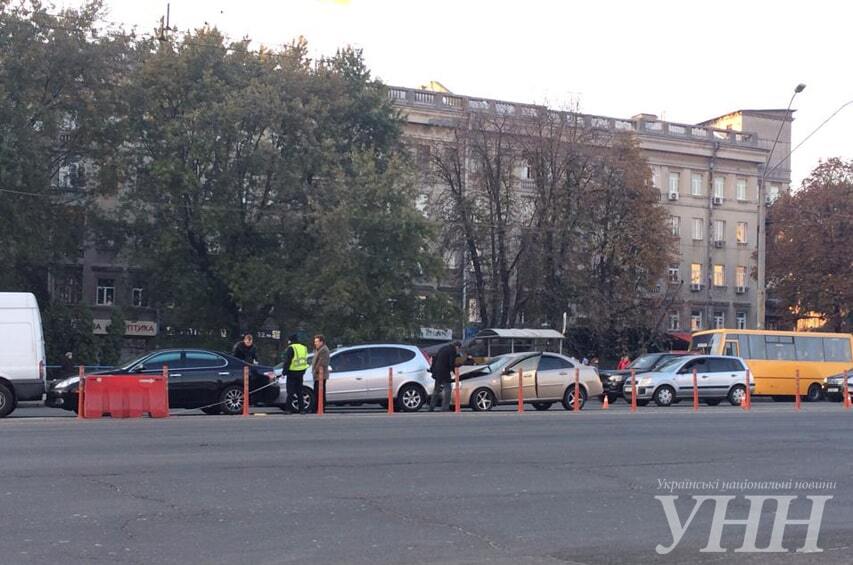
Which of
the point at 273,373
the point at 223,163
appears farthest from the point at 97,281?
the point at 273,373

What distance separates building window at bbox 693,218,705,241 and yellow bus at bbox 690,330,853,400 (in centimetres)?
2478

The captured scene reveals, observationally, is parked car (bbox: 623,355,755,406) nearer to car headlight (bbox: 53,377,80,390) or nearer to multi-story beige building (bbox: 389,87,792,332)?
car headlight (bbox: 53,377,80,390)

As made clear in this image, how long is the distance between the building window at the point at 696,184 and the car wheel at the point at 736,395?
35.0m

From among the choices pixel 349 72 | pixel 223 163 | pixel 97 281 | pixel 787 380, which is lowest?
pixel 787 380

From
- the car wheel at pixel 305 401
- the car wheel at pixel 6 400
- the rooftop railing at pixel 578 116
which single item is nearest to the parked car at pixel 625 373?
the car wheel at pixel 305 401

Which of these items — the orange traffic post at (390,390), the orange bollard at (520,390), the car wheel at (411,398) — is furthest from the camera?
the car wheel at (411,398)

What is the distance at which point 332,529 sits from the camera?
959 cm

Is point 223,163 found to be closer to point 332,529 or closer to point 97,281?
point 97,281

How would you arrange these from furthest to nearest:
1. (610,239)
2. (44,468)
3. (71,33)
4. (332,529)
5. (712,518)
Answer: (610,239) → (71,33) → (44,468) → (712,518) → (332,529)

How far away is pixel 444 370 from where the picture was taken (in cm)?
2409

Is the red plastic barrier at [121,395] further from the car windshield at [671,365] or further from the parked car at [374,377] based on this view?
the car windshield at [671,365]

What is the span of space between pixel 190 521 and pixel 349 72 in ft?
118

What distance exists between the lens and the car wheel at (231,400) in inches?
907

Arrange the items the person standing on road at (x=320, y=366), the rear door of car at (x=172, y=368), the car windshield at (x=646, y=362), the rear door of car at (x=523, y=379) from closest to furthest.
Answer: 1. the rear door of car at (x=172, y=368)
2. the person standing on road at (x=320, y=366)
3. the rear door of car at (x=523, y=379)
4. the car windshield at (x=646, y=362)
